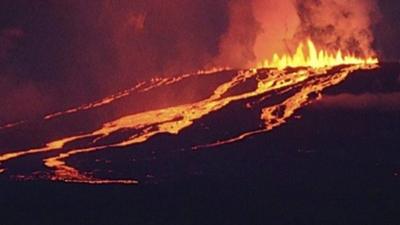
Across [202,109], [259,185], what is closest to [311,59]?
[202,109]

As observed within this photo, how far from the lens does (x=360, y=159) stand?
83.8ft

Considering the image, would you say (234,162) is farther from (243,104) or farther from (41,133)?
(41,133)

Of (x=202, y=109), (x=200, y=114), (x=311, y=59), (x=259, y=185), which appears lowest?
(x=259, y=185)

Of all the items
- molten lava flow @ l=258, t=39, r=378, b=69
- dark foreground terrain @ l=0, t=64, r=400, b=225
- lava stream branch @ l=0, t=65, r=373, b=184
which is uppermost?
molten lava flow @ l=258, t=39, r=378, b=69

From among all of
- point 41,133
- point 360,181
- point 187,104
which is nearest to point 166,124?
point 187,104

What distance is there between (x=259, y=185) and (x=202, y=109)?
4.77 metres

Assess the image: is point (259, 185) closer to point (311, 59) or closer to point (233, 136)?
point (233, 136)

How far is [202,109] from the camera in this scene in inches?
1136

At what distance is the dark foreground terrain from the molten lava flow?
4.10 m

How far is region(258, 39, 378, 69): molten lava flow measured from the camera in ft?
103

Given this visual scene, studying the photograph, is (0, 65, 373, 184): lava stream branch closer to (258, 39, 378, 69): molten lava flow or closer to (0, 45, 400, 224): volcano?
(0, 45, 400, 224): volcano

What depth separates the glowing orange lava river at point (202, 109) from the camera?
27.2 meters

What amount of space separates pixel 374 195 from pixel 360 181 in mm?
659

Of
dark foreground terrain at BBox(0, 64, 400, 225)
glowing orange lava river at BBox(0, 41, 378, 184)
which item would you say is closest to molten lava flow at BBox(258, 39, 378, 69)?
glowing orange lava river at BBox(0, 41, 378, 184)
